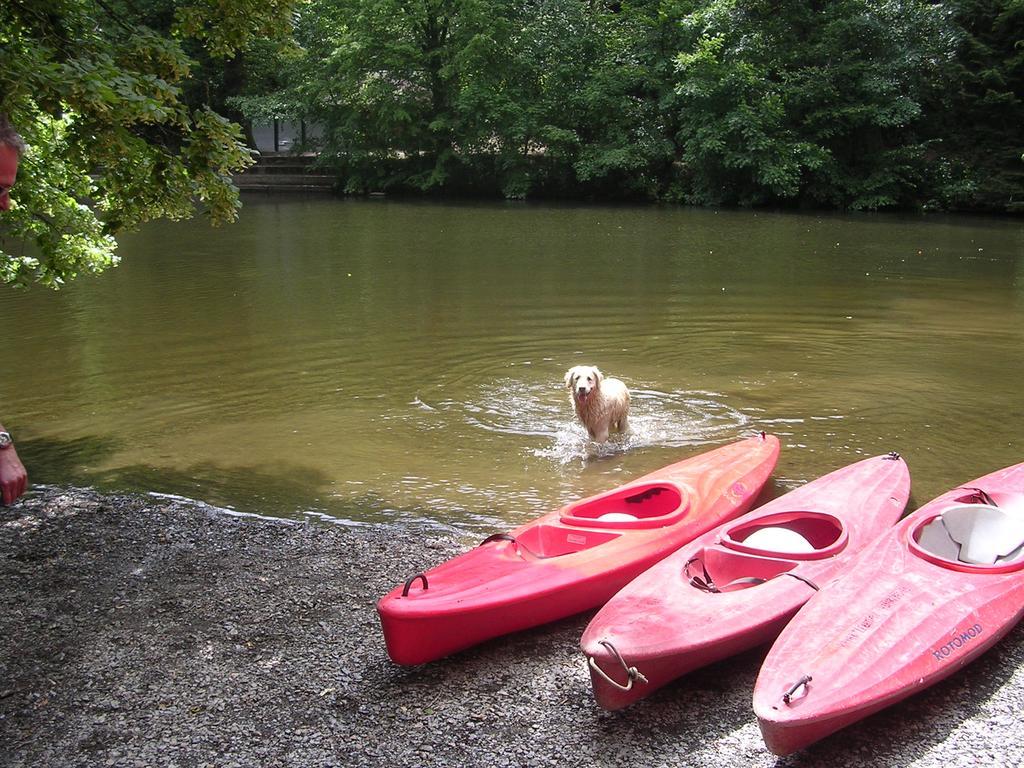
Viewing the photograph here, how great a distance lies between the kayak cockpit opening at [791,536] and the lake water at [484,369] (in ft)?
3.91

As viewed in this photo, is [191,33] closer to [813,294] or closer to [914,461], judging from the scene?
[914,461]

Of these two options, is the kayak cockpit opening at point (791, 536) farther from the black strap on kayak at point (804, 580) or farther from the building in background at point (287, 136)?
the building in background at point (287, 136)

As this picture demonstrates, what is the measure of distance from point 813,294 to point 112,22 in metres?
10.1

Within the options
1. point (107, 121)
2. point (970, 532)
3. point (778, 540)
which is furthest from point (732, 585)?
point (107, 121)

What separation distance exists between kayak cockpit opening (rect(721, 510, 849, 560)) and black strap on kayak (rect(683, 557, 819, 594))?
0.47ft

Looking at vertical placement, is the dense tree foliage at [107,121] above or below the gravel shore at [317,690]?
above

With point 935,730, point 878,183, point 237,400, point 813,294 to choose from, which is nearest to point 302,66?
point 878,183

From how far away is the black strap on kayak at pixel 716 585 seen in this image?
14.4 ft

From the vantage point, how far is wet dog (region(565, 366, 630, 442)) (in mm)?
7082

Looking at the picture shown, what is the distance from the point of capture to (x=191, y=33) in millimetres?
5539

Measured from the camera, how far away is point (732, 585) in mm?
4516

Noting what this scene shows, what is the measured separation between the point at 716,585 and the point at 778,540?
569mm

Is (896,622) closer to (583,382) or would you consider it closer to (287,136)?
(583,382)

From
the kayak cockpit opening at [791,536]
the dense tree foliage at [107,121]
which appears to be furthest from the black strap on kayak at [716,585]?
the dense tree foliage at [107,121]
